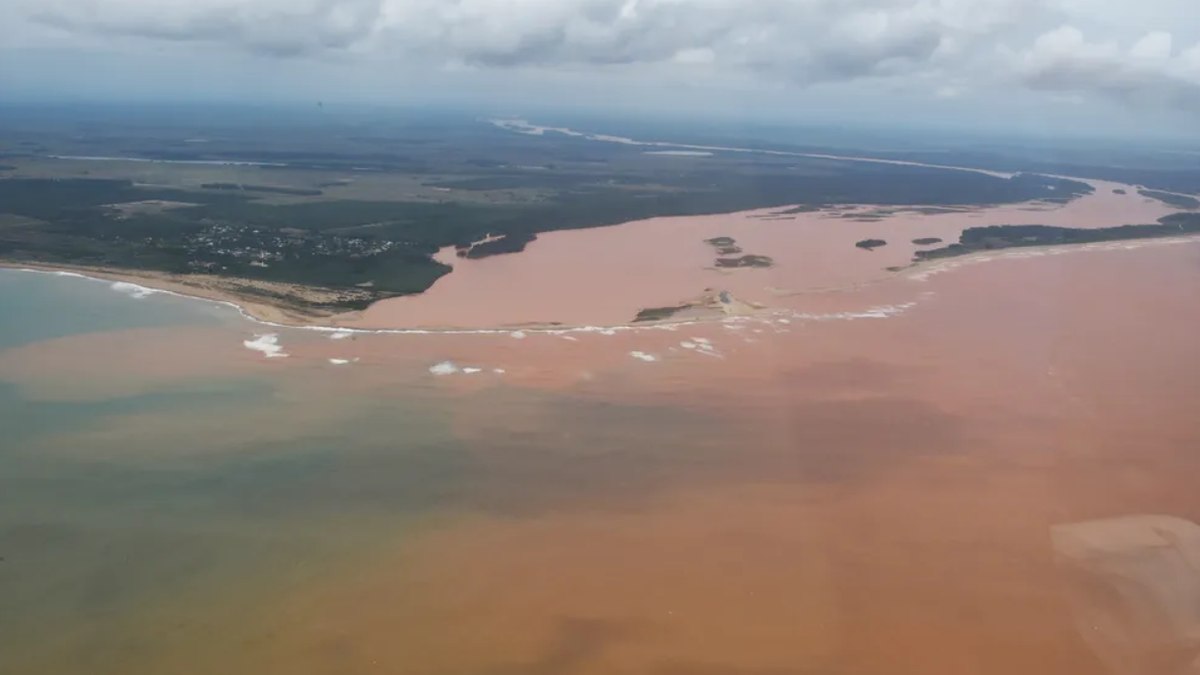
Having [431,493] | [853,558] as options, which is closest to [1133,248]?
[853,558]

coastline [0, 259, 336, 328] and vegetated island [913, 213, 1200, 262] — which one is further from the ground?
vegetated island [913, 213, 1200, 262]

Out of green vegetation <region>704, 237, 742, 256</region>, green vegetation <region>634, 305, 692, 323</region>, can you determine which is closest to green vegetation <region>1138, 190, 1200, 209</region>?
green vegetation <region>704, 237, 742, 256</region>

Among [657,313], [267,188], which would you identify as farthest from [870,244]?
[267,188]

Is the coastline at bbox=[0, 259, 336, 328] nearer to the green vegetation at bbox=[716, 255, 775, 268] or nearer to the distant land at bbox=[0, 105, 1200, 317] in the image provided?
the distant land at bbox=[0, 105, 1200, 317]

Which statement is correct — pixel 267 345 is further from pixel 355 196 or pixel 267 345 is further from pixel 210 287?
pixel 355 196

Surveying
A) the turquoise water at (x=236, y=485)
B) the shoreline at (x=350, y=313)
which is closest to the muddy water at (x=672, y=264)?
the shoreline at (x=350, y=313)

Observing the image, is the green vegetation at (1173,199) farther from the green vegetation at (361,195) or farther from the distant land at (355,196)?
the green vegetation at (361,195)
